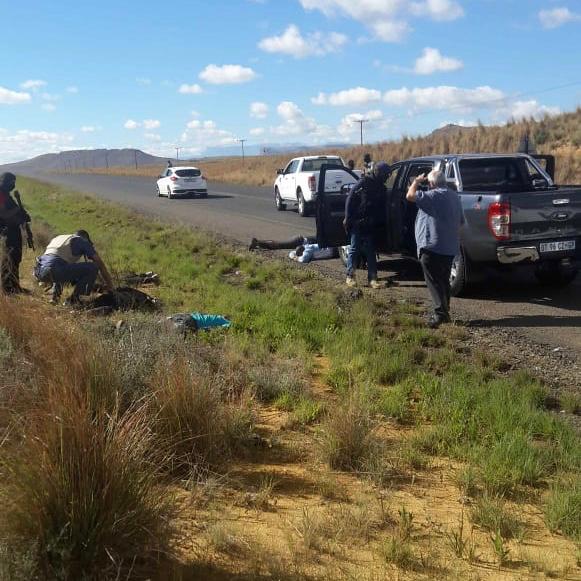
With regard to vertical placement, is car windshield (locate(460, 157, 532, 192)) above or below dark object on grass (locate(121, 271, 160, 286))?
above

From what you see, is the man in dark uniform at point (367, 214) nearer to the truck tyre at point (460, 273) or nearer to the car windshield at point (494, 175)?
the car windshield at point (494, 175)

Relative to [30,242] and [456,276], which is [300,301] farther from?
[30,242]

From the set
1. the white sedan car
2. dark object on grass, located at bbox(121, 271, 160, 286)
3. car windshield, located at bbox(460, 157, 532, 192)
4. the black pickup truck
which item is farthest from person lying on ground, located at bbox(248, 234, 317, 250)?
the white sedan car

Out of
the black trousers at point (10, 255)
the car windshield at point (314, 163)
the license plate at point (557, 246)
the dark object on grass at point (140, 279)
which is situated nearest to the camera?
the license plate at point (557, 246)

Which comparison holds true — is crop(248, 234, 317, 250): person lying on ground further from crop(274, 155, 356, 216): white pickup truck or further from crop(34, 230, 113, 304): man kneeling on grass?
crop(34, 230, 113, 304): man kneeling on grass

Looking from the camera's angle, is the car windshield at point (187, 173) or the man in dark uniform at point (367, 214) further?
the car windshield at point (187, 173)

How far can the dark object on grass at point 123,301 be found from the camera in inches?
325

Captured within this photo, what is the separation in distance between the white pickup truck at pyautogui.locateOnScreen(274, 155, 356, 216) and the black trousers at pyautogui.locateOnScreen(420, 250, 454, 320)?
487 inches

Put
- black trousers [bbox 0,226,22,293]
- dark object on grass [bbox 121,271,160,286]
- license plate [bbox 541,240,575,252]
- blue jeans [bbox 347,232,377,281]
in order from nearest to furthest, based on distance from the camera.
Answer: license plate [bbox 541,240,575,252] → black trousers [bbox 0,226,22,293] → blue jeans [bbox 347,232,377,281] → dark object on grass [bbox 121,271,160,286]

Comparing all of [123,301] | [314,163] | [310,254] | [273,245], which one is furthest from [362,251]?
[314,163]

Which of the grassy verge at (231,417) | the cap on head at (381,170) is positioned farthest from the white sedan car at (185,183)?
the grassy verge at (231,417)

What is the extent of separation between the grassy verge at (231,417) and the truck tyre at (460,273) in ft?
3.52

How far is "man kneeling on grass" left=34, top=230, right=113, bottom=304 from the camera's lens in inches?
338

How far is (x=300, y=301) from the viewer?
28.5ft
